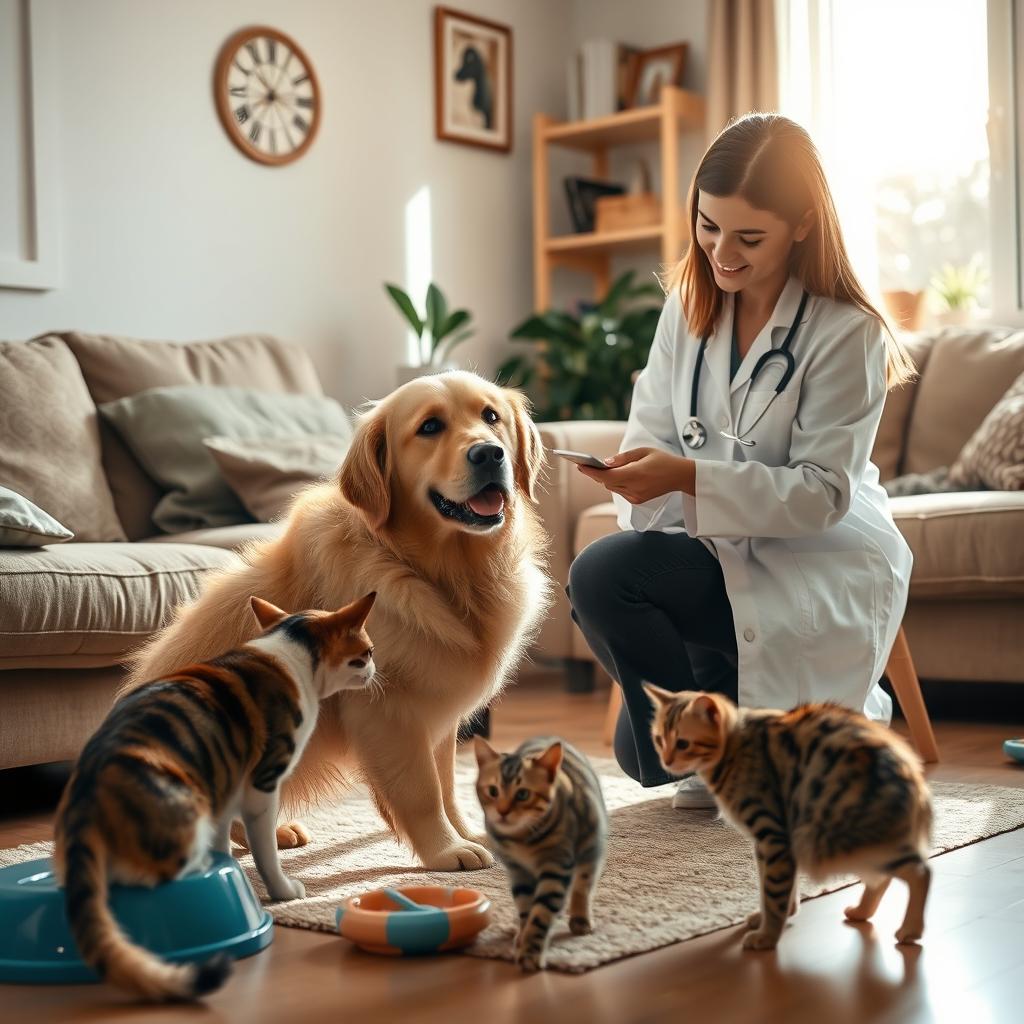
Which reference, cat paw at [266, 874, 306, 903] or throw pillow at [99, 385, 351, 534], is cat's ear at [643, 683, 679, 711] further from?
throw pillow at [99, 385, 351, 534]

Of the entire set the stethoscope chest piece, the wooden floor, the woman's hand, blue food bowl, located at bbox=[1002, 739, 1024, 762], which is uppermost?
the stethoscope chest piece

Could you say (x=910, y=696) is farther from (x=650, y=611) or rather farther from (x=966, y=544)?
(x=650, y=611)

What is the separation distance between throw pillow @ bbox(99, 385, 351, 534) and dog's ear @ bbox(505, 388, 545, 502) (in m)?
1.39

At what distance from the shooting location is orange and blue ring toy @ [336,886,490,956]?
66.0 inches

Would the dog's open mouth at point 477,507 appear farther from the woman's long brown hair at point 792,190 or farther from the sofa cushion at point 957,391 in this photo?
the sofa cushion at point 957,391

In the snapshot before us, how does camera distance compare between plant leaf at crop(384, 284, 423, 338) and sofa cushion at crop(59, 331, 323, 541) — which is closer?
sofa cushion at crop(59, 331, 323, 541)

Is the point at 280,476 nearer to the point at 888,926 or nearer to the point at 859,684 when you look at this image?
the point at 859,684

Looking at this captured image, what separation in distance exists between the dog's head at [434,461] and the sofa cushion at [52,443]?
52.5 inches

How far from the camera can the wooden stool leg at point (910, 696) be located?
2881 millimetres

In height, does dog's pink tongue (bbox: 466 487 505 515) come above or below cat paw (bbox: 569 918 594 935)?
above

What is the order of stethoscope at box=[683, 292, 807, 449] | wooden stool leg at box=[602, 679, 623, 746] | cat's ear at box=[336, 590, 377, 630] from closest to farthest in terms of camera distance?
cat's ear at box=[336, 590, 377, 630], stethoscope at box=[683, 292, 807, 449], wooden stool leg at box=[602, 679, 623, 746]

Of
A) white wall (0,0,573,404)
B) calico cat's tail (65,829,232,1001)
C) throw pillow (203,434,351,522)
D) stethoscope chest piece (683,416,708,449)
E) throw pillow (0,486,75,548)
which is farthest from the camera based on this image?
white wall (0,0,573,404)

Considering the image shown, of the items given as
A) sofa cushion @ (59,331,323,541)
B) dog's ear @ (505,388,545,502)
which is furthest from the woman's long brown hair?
sofa cushion @ (59,331,323,541)

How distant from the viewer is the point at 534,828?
1.60 m
